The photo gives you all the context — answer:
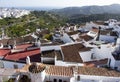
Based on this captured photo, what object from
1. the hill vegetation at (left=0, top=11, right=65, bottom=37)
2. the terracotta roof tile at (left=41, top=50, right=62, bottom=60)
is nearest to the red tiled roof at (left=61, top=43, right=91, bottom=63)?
the terracotta roof tile at (left=41, top=50, right=62, bottom=60)

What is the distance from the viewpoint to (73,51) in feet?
96.0

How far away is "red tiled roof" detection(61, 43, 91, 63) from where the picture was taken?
27266 millimetres

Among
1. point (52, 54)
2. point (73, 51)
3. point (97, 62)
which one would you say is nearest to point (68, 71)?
point (52, 54)

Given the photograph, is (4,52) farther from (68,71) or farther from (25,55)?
(68,71)

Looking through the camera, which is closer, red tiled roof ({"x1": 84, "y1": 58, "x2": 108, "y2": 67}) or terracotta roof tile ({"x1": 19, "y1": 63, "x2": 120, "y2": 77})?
terracotta roof tile ({"x1": 19, "y1": 63, "x2": 120, "y2": 77})

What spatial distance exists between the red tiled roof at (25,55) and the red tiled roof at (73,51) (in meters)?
3.46

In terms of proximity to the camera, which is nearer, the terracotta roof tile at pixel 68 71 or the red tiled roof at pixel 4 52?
the terracotta roof tile at pixel 68 71

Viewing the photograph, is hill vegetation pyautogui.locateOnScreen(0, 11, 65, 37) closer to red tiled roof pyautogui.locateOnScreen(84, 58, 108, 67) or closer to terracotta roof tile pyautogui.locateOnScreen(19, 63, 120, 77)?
red tiled roof pyautogui.locateOnScreen(84, 58, 108, 67)

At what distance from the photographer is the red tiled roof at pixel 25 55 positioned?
2720 centimetres

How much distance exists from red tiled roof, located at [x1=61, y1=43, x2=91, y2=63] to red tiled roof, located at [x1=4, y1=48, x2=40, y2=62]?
11.3ft

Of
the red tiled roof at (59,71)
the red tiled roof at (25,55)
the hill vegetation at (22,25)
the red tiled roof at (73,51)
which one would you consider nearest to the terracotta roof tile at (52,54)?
the red tiled roof at (73,51)

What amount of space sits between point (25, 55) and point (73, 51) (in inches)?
249

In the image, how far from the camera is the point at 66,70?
2069 centimetres

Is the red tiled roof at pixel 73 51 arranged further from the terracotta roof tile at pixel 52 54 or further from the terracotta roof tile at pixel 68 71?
the terracotta roof tile at pixel 68 71
